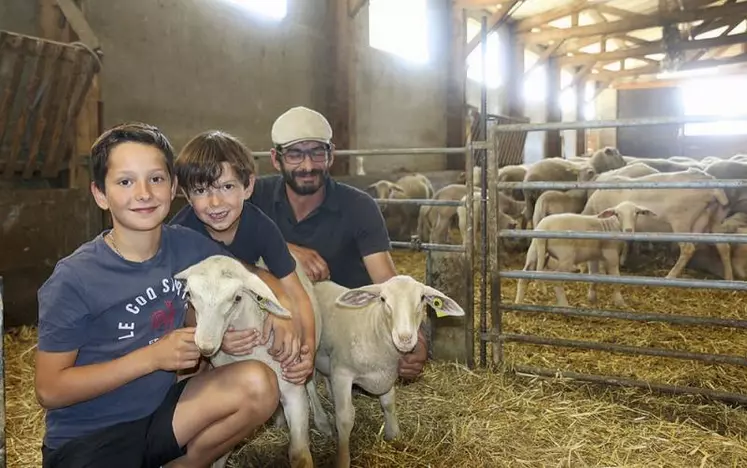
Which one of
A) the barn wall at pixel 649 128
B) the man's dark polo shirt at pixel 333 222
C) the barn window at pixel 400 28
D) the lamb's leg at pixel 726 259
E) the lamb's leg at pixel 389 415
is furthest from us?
the barn wall at pixel 649 128

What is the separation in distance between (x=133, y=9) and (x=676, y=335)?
20.5 ft

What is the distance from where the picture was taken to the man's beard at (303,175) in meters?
3.18

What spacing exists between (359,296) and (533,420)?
1267 mm

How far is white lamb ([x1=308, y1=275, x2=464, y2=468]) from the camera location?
2.66 metres

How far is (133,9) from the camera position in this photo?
22.9ft

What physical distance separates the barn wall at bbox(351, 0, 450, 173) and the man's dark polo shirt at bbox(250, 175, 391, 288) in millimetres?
7012

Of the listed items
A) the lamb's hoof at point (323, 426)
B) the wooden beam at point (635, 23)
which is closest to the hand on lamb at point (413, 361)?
the lamb's hoof at point (323, 426)

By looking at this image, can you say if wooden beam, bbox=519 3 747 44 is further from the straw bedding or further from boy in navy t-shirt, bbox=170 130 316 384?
boy in navy t-shirt, bbox=170 130 316 384

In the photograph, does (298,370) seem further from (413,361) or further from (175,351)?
(413,361)

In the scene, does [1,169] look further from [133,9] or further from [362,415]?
[362,415]

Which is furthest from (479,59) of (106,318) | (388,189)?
(106,318)

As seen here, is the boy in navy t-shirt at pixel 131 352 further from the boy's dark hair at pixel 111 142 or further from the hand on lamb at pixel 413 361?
the hand on lamb at pixel 413 361

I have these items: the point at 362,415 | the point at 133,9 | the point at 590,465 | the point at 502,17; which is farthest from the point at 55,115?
the point at 502,17

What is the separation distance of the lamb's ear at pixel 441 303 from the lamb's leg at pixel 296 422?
25.9 inches
